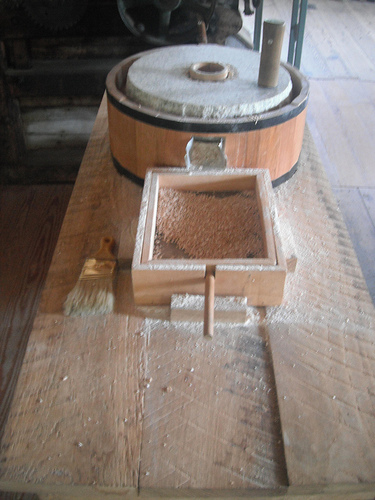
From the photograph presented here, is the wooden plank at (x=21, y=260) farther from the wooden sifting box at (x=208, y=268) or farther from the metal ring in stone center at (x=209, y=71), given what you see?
the metal ring in stone center at (x=209, y=71)

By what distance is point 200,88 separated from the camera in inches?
49.5

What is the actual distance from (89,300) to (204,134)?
1.63 ft

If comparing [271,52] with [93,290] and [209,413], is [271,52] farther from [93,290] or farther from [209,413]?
[209,413]

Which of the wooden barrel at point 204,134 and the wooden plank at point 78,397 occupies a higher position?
the wooden barrel at point 204,134

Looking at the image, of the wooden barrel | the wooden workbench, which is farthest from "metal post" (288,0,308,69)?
the wooden workbench

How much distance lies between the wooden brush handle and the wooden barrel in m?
0.25

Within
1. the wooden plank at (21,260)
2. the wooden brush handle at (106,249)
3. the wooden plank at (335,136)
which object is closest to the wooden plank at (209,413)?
the wooden brush handle at (106,249)

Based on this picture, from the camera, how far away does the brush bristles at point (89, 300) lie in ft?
3.35

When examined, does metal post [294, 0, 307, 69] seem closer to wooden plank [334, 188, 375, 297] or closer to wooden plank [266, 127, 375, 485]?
wooden plank [334, 188, 375, 297]

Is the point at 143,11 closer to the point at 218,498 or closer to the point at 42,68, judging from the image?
the point at 42,68

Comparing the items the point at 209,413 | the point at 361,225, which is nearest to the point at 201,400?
the point at 209,413

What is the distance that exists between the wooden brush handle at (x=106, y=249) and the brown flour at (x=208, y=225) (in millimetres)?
137

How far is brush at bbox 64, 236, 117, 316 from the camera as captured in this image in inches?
40.3

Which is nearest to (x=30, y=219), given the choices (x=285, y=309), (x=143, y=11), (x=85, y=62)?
(x=85, y=62)
